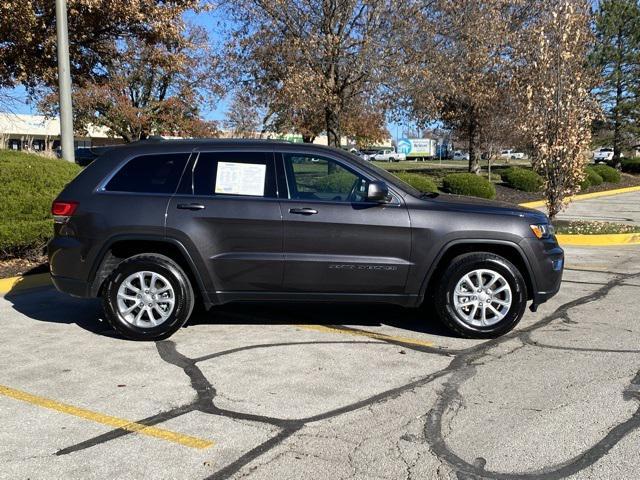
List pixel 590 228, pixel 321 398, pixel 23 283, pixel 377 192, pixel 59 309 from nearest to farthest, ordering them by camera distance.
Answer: pixel 321 398 → pixel 377 192 → pixel 59 309 → pixel 23 283 → pixel 590 228

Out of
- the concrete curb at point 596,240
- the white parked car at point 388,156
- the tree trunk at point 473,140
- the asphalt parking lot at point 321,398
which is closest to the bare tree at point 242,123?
the tree trunk at point 473,140

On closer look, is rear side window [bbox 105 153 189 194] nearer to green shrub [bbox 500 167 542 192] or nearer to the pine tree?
green shrub [bbox 500 167 542 192]

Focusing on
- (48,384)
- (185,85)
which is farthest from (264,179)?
(185,85)

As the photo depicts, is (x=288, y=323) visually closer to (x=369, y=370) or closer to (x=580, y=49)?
(x=369, y=370)

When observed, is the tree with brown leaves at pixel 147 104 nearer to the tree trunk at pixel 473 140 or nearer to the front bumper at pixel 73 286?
the tree trunk at pixel 473 140

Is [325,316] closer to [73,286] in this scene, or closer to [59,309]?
[73,286]

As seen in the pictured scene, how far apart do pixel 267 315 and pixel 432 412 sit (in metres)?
2.98

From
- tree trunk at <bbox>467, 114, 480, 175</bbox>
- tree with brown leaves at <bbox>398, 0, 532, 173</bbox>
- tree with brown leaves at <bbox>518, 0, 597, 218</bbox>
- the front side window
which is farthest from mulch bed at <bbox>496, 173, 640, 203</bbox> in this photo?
the front side window

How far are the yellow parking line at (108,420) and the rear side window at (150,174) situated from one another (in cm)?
211

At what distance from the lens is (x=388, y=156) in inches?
3418

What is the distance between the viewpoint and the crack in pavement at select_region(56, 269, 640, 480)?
3489 millimetres

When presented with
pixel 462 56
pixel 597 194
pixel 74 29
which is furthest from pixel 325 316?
pixel 597 194

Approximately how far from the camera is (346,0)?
1573 centimetres

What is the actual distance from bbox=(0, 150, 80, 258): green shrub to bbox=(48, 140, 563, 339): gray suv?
2.99m
